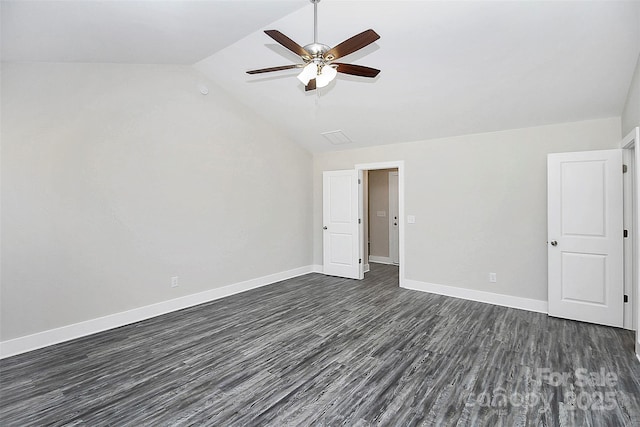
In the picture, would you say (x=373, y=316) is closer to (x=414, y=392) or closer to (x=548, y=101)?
(x=414, y=392)

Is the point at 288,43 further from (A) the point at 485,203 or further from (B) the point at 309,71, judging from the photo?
(A) the point at 485,203

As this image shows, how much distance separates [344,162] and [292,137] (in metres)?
1.10

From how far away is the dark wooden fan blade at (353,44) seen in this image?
6.89ft

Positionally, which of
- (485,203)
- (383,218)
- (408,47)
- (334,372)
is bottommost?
(334,372)

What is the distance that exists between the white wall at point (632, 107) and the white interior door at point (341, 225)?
3584 millimetres

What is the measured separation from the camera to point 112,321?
3609mm

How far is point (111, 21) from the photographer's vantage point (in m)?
2.58

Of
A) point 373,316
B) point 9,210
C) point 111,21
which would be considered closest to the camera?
point 111,21

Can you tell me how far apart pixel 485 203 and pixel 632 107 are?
5.90 feet

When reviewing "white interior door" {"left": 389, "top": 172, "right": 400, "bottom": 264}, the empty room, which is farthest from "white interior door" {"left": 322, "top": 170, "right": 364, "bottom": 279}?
"white interior door" {"left": 389, "top": 172, "right": 400, "bottom": 264}

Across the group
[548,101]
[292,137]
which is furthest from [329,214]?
[548,101]

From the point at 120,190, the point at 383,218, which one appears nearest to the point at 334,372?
the point at 120,190

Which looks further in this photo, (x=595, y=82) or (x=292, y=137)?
(x=292, y=137)

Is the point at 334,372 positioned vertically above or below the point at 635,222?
below
